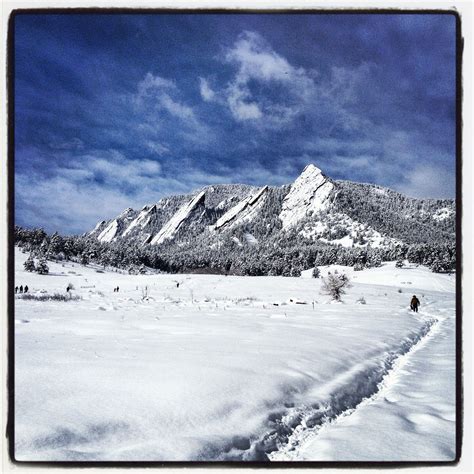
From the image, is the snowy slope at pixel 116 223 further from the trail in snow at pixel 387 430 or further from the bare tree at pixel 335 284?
the bare tree at pixel 335 284

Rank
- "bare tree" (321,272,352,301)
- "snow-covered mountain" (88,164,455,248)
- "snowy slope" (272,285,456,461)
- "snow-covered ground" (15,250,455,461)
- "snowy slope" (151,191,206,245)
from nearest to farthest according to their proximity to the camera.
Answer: "snow-covered ground" (15,250,455,461) → "snowy slope" (272,285,456,461) → "bare tree" (321,272,352,301) → "snow-covered mountain" (88,164,455,248) → "snowy slope" (151,191,206,245)

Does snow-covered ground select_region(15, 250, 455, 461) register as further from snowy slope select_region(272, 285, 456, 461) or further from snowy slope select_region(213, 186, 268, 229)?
snowy slope select_region(213, 186, 268, 229)

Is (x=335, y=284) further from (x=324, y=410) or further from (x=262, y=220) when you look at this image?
(x=262, y=220)

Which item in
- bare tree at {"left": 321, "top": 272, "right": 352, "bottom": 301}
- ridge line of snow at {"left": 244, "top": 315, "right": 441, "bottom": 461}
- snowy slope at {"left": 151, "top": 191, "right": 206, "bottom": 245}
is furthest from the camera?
snowy slope at {"left": 151, "top": 191, "right": 206, "bottom": 245}

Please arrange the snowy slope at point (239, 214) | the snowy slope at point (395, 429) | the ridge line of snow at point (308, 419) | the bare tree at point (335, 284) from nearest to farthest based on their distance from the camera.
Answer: the ridge line of snow at point (308, 419), the snowy slope at point (395, 429), the bare tree at point (335, 284), the snowy slope at point (239, 214)

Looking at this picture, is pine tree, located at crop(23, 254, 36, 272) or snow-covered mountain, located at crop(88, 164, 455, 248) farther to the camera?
snow-covered mountain, located at crop(88, 164, 455, 248)

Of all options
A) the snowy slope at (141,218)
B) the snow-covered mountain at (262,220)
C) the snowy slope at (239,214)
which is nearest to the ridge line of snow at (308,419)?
the snowy slope at (141,218)

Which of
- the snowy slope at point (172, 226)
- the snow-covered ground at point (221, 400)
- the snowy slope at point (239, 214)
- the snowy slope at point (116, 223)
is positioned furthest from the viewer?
the snowy slope at point (172, 226)

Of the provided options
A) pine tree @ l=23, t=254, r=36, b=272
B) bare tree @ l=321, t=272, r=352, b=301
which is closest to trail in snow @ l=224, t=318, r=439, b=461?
pine tree @ l=23, t=254, r=36, b=272

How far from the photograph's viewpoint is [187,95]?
4.89 m

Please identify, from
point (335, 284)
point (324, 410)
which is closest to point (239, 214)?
point (335, 284)

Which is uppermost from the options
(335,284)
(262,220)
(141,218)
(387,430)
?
(262,220)

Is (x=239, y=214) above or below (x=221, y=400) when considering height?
above

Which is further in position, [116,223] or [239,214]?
[239,214]
